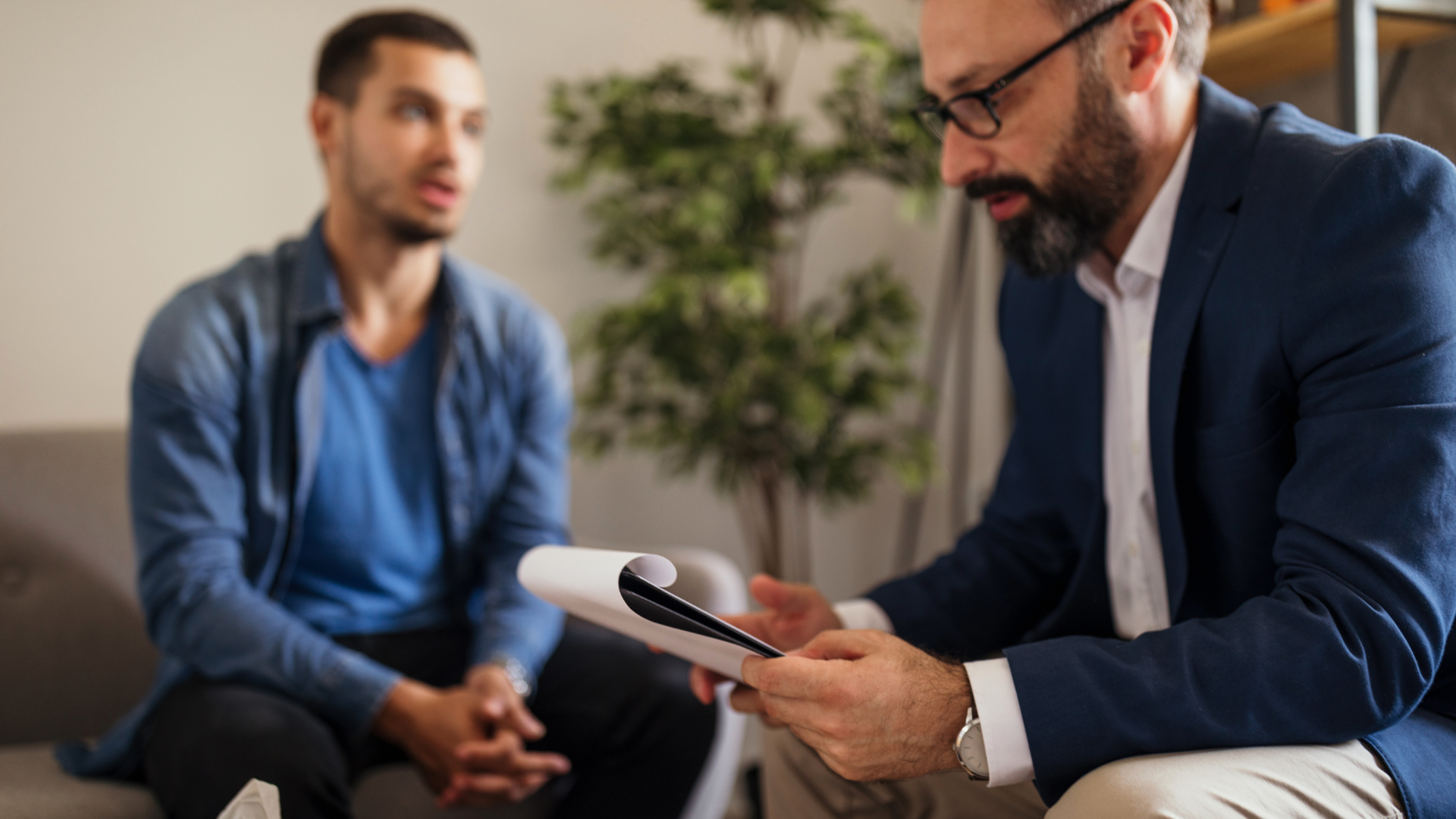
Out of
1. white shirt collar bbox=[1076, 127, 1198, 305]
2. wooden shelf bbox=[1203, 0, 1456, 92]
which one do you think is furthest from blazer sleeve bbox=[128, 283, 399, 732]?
wooden shelf bbox=[1203, 0, 1456, 92]

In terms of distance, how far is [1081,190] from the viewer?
3.60 feet

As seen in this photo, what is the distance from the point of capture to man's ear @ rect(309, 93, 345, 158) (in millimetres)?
1668

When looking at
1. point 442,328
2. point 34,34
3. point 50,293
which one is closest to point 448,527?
point 442,328

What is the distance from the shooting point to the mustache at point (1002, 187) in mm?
1133

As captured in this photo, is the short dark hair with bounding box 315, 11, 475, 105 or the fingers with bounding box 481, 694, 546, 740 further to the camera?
the short dark hair with bounding box 315, 11, 475, 105

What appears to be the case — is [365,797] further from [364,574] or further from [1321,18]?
[1321,18]

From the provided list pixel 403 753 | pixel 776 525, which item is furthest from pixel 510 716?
pixel 776 525

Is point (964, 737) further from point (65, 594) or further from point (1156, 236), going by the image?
point (65, 594)

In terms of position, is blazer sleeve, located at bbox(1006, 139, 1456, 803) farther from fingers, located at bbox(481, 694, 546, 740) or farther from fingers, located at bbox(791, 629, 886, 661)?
fingers, located at bbox(481, 694, 546, 740)

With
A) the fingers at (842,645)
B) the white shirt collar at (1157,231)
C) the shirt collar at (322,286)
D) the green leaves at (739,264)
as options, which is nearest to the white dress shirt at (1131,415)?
the white shirt collar at (1157,231)

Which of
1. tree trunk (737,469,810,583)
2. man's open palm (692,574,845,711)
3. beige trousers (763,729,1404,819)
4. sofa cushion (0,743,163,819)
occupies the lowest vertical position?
tree trunk (737,469,810,583)

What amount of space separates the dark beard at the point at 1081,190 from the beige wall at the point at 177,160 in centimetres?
161

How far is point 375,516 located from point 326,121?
0.69 meters

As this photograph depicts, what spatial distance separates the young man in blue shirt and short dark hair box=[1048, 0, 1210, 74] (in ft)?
3.34
